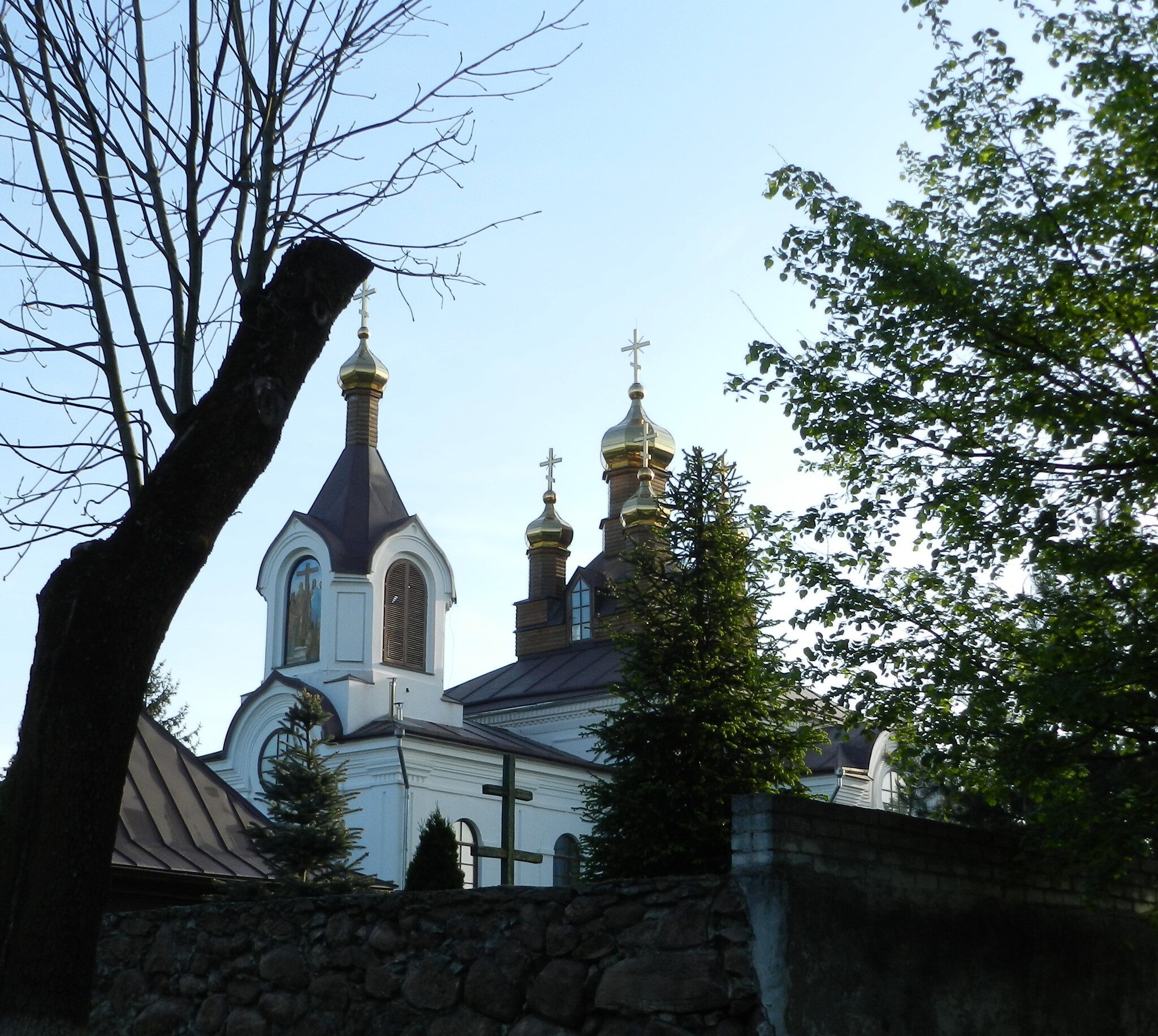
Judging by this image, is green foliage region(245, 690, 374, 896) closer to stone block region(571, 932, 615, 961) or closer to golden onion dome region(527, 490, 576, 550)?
stone block region(571, 932, 615, 961)

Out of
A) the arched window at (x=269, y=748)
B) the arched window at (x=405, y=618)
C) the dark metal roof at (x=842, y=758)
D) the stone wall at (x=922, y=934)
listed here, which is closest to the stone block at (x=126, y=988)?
the stone wall at (x=922, y=934)

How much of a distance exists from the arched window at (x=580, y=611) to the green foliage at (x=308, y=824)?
805 inches

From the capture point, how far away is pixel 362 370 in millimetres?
33062

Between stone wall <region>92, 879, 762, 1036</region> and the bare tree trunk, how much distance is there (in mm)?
2623

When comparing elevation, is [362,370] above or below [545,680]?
above

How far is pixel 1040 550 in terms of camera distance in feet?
25.3

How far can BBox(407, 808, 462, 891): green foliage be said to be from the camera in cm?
1235

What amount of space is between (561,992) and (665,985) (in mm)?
585

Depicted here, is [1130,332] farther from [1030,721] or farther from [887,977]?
[887,977]

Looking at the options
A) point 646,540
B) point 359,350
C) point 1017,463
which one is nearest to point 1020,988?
point 1017,463

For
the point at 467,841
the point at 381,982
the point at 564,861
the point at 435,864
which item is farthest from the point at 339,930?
the point at 564,861

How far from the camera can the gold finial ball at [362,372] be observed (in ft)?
108

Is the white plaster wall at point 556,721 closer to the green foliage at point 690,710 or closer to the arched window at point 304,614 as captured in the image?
the arched window at point 304,614

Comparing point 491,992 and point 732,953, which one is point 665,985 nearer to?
point 732,953
